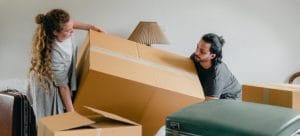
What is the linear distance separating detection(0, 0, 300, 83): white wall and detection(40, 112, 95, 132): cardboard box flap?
5.22 feet

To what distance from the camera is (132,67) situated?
2049 mm

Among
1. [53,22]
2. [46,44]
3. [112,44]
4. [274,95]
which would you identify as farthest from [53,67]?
[274,95]

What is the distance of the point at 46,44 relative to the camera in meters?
2.10

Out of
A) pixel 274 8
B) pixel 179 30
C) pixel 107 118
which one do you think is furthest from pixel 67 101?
pixel 274 8

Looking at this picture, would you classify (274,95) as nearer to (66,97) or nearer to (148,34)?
(66,97)

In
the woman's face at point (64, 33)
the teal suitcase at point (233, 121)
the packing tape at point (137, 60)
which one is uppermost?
the woman's face at point (64, 33)

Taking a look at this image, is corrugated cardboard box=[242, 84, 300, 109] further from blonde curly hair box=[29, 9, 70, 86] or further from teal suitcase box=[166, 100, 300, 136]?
blonde curly hair box=[29, 9, 70, 86]

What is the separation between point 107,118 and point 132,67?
39 centimetres

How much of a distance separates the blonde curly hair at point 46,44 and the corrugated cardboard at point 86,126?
424 millimetres

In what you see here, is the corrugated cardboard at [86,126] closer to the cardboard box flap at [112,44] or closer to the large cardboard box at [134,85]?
the large cardboard box at [134,85]

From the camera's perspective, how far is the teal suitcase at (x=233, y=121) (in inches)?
42.3

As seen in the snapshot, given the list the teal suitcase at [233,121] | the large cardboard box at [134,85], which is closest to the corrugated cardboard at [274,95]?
the large cardboard box at [134,85]

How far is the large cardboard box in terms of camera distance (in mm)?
1960

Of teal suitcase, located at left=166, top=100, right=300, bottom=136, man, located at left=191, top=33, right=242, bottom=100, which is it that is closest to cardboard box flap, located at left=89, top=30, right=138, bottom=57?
man, located at left=191, top=33, right=242, bottom=100
